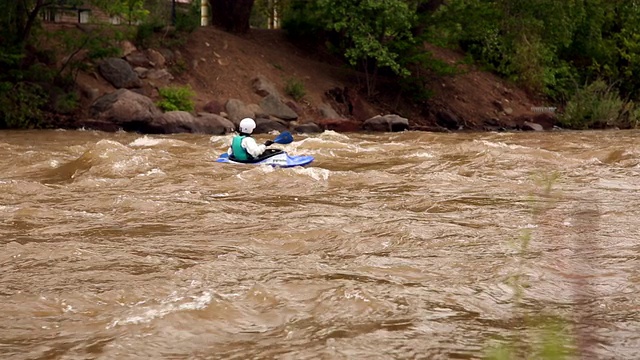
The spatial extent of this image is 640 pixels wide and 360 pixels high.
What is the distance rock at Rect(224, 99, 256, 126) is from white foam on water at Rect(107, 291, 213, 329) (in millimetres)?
17206

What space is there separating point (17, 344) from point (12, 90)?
1697 centimetres

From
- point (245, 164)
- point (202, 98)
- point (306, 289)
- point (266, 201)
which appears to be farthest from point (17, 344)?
point (202, 98)

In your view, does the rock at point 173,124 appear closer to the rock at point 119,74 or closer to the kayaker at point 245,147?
the rock at point 119,74

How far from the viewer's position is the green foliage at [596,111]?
24797 mm

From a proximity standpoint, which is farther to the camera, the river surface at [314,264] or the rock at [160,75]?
the rock at [160,75]

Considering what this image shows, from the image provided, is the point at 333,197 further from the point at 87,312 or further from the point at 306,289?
the point at 87,312

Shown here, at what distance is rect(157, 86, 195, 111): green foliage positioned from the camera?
21812mm

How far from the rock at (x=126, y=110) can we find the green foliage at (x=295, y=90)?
500cm

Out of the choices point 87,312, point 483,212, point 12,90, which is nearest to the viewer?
point 87,312

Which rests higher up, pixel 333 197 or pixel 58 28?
pixel 58 28

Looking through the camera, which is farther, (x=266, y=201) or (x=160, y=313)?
(x=266, y=201)

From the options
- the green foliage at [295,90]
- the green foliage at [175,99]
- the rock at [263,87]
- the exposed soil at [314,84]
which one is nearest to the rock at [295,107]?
the exposed soil at [314,84]

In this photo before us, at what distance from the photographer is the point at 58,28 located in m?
23.7

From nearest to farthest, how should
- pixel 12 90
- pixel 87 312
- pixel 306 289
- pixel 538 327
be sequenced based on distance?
pixel 538 327, pixel 87 312, pixel 306 289, pixel 12 90
